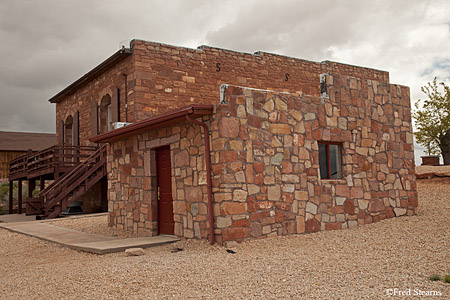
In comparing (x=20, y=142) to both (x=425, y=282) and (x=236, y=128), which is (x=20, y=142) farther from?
(x=425, y=282)

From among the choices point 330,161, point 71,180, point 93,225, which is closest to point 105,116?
point 71,180

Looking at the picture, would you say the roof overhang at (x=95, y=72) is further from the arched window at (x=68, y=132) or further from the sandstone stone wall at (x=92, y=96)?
the arched window at (x=68, y=132)

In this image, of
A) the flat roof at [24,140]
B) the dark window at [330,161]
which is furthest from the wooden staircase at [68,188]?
the flat roof at [24,140]

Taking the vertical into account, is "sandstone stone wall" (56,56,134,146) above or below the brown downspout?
above

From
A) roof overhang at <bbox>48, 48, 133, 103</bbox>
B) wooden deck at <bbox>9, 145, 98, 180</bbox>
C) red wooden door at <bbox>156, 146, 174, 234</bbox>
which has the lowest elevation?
red wooden door at <bbox>156, 146, 174, 234</bbox>

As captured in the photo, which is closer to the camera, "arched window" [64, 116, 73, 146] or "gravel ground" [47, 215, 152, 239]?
"gravel ground" [47, 215, 152, 239]

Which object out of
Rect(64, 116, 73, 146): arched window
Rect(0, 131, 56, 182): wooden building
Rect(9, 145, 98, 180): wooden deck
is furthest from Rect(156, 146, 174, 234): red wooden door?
Rect(0, 131, 56, 182): wooden building

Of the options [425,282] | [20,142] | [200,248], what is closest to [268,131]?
[200,248]

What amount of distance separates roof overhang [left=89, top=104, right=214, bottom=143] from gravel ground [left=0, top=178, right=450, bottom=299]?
7.82 ft

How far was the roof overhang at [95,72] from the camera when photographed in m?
13.9

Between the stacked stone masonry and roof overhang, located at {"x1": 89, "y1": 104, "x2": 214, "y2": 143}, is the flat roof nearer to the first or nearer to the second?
the stacked stone masonry

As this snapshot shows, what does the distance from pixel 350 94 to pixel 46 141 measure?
3379 centimetres

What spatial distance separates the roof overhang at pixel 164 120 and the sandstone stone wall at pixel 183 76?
3.87 metres

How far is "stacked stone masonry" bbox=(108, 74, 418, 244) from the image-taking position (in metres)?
7.65
